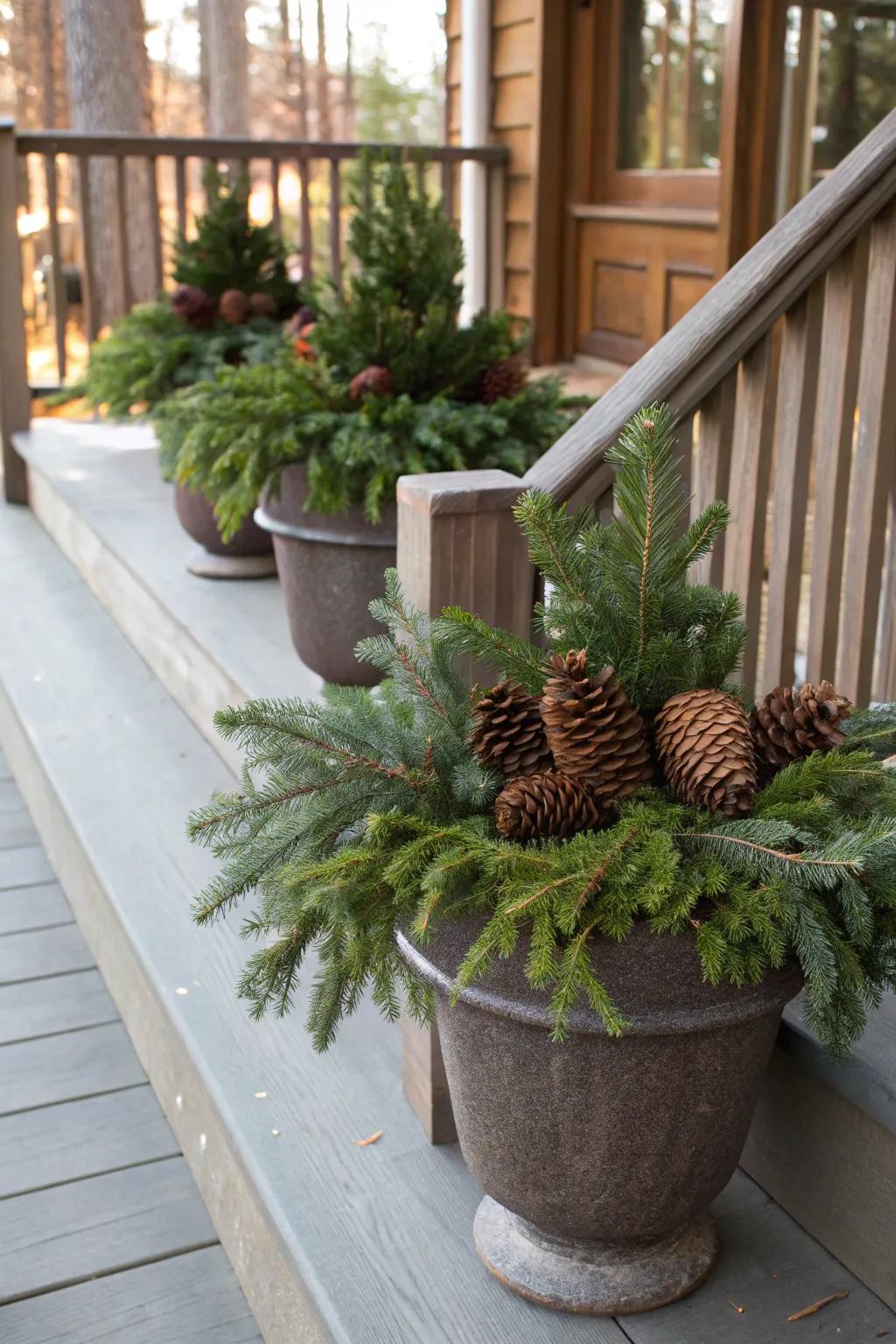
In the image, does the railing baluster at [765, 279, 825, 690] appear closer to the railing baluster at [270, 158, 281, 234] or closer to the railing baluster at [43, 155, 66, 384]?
the railing baluster at [270, 158, 281, 234]

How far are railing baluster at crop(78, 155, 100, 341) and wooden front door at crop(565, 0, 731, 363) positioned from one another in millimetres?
1958

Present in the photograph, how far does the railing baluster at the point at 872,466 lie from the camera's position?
5.99ft

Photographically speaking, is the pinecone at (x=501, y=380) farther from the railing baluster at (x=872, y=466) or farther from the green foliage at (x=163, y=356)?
the green foliage at (x=163, y=356)

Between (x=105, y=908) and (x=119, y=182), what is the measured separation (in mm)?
3336

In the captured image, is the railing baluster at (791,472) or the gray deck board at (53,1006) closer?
the railing baluster at (791,472)

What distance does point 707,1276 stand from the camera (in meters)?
1.49

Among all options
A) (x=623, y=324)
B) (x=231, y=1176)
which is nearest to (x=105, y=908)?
(x=231, y=1176)

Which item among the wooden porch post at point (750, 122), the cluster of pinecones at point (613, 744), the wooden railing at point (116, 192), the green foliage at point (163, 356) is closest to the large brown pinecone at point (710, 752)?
the cluster of pinecones at point (613, 744)

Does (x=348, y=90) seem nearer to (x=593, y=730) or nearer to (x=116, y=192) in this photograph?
(x=116, y=192)

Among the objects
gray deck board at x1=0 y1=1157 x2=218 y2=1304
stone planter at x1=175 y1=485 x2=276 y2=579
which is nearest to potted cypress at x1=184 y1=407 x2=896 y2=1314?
gray deck board at x1=0 y1=1157 x2=218 y2=1304

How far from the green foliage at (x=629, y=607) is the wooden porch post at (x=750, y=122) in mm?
3483

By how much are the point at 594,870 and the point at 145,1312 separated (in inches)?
41.2

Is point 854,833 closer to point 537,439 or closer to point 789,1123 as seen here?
point 789,1123

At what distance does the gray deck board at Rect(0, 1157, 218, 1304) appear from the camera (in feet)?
5.98
